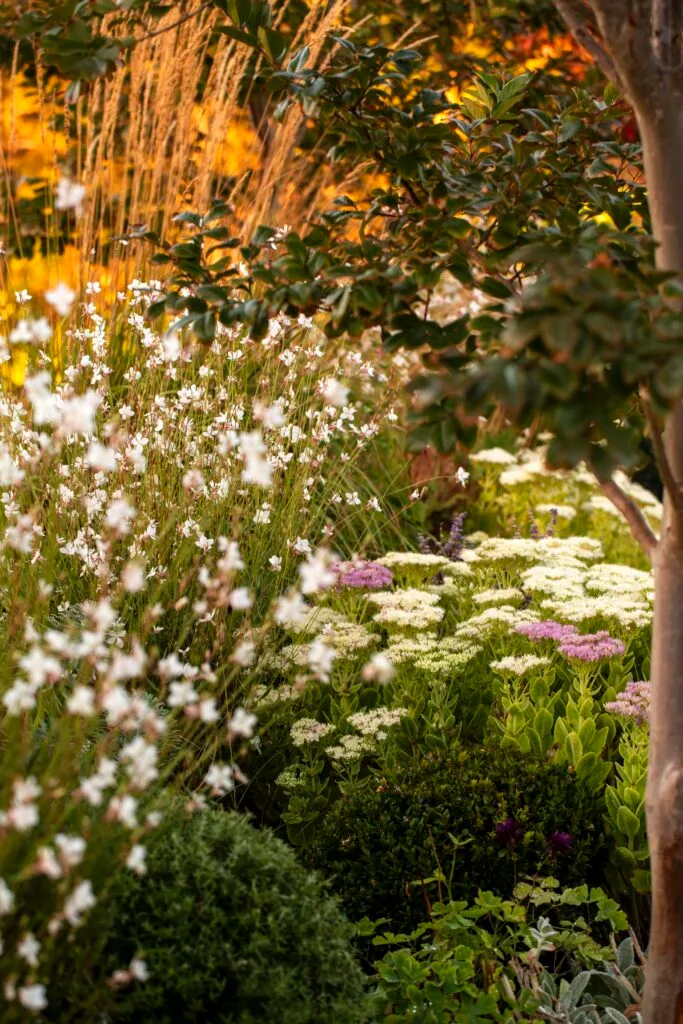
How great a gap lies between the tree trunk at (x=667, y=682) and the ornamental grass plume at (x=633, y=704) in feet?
2.86

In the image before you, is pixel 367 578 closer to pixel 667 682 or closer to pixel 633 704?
pixel 633 704

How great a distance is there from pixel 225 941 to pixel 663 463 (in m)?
0.98

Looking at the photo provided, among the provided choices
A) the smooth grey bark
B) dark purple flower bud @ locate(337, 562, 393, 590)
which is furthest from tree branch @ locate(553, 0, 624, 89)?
dark purple flower bud @ locate(337, 562, 393, 590)

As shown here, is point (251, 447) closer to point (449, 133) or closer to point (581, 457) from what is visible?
point (581, 457)

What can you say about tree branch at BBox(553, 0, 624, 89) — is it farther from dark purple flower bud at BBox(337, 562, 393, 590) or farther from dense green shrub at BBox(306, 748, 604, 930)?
dark purple flower bud at BBox(337, 562, 393, 590)

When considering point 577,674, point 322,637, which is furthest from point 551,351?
point 577,674

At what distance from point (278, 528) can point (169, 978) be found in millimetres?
1838

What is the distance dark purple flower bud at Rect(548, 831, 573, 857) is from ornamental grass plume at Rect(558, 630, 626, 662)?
552 mm

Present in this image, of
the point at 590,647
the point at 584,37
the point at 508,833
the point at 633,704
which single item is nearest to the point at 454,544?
the point at 590,647

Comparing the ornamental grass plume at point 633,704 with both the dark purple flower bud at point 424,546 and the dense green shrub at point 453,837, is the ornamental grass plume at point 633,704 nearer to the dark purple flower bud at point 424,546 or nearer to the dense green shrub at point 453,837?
the dense green shrub at point 453,837

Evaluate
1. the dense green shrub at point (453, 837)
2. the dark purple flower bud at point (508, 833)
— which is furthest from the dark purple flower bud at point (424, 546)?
the dark purple flower bud at point (508, 833)

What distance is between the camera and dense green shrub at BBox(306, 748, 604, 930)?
2.52m

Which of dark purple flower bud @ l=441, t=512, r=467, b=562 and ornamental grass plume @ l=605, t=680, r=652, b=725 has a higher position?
dark purple flower bud @ l=441, t=512, r=467, b=562

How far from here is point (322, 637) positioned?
2932 millimetres
